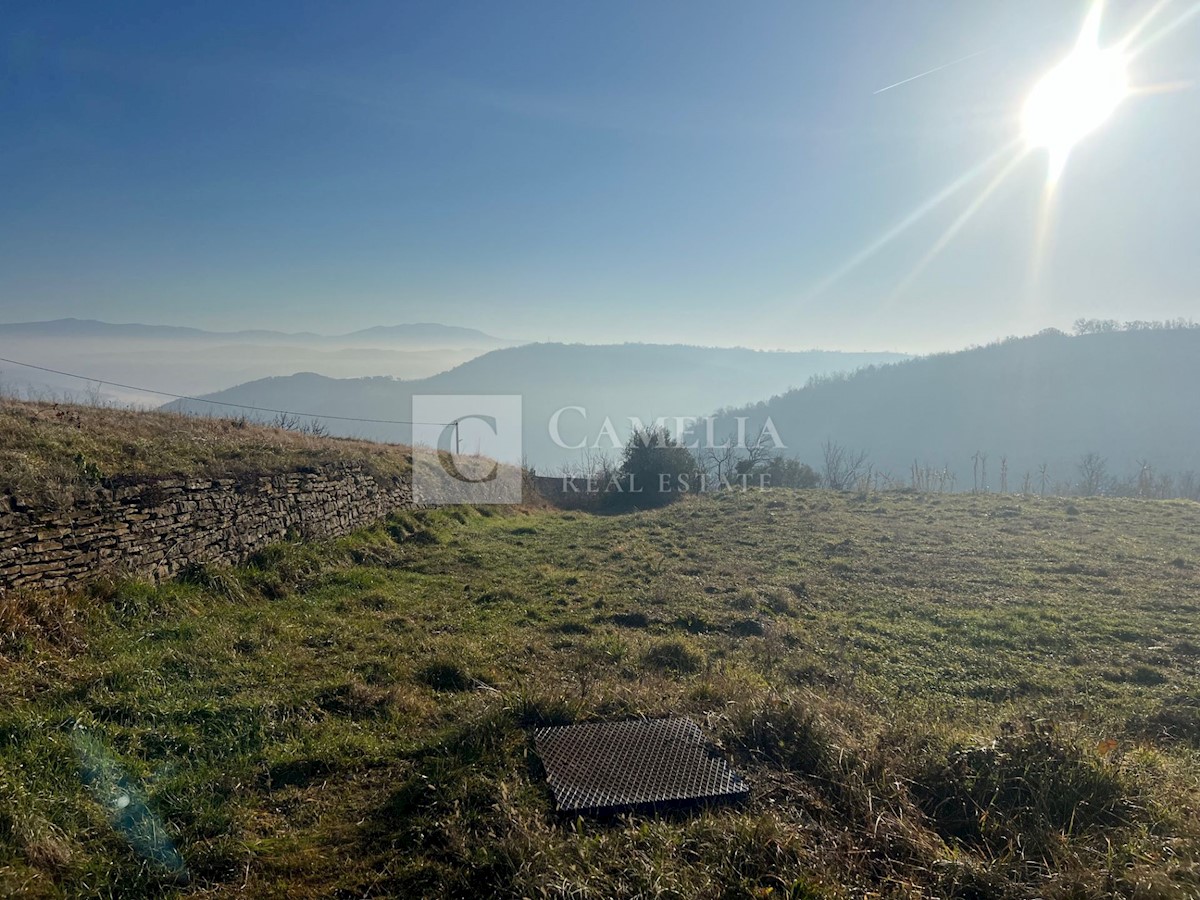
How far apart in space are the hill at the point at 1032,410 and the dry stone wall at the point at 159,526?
1838 inches

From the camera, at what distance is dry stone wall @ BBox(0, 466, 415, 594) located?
16.4 ft

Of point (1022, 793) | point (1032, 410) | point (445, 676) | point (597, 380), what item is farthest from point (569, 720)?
point (597, 380)

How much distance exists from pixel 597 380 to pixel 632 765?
412 ft

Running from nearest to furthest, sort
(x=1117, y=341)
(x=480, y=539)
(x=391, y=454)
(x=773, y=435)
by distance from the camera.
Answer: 1. (x=480, y=539)
2. (x=391, y=454)
3. (x=773, y=435)
4. (x=1117, y=341)

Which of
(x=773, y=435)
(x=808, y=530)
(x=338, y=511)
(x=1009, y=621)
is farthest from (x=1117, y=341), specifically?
(x=338, y=511)

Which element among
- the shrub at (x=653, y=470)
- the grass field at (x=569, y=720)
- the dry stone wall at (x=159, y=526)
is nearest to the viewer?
the grass field at (x=569, y=720)

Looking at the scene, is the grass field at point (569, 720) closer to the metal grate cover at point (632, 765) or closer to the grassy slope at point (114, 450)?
the metal grate cover at point (632, 765)

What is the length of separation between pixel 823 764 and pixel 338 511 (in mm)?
9229

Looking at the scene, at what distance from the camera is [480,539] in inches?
504

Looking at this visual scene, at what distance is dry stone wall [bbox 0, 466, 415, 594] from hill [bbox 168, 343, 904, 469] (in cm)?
4445

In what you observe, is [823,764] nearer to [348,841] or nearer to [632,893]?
[632,893]

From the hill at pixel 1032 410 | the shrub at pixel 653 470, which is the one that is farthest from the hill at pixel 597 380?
the shrub at pixel 653 470

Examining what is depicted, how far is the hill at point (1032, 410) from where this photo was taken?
55.4 metres

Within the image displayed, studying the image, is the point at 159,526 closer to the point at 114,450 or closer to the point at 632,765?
the point at 114,450
